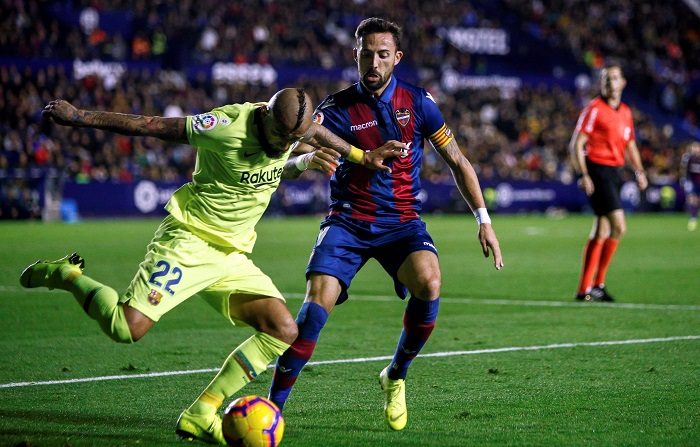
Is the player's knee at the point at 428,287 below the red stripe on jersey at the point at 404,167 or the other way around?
below

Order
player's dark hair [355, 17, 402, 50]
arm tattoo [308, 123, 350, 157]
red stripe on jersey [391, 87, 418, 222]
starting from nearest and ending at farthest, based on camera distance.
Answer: arm tattoo [308, 123, 350, 157] → player's dark hair [355, 17, 402, 50] → red stripe on jersey [391, 87, 418, 222]

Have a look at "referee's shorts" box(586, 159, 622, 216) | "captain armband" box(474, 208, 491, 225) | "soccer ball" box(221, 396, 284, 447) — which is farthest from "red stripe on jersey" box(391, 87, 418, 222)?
"referee's shorts" box(586, 159, 622, 216)

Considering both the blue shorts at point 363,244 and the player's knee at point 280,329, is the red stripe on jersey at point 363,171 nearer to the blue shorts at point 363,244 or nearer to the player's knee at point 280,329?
the blue shorts at point 363,244

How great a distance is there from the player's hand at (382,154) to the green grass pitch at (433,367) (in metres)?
1.42

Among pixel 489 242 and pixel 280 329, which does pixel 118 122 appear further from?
pixel 489 242

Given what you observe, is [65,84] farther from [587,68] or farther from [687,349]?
[687,349]

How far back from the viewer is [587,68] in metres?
41.9

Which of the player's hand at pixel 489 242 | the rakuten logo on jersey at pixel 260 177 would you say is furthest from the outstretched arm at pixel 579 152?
the rakuten logo on jersey at pixel 260 177

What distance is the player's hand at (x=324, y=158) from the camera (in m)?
6.13

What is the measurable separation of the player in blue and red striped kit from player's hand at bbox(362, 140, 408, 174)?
374 mm

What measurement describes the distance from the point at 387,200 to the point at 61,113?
6.79 ft

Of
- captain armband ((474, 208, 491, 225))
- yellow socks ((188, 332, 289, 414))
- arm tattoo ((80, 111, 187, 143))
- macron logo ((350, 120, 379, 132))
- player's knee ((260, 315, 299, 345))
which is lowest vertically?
yellow socks ((188, 332, 289, 414))

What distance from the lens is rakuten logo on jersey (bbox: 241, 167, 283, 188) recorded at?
5648mm

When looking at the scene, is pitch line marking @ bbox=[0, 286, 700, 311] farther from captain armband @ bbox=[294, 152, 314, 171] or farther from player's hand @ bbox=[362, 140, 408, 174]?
player's hand @ bbox=[362, 140, 408, 174]
